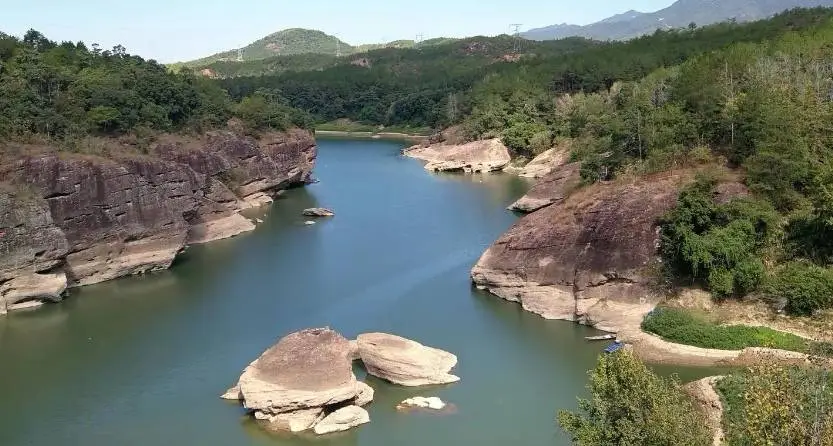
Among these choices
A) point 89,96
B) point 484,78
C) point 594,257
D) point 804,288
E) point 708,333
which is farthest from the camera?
point 484,78

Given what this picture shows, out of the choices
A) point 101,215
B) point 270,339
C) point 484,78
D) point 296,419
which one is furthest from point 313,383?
point 484,78

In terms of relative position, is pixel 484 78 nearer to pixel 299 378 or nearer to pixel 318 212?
pixel 318 212

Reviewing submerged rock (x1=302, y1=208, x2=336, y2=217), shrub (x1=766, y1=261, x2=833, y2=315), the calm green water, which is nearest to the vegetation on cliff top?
the calm green water

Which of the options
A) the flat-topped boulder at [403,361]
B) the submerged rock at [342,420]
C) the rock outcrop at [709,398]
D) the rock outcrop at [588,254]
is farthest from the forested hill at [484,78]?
the submerged rock at [342,420]

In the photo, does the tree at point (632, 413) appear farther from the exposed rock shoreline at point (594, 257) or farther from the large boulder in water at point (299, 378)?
the exposed rock shoreline at point (594, 257)

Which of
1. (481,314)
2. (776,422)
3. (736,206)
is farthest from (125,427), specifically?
(736,206)

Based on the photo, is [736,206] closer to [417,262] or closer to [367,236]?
[417,262]

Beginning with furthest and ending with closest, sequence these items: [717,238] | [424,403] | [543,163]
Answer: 1. [543,163]
2. [717,238]
3. [424,403]
